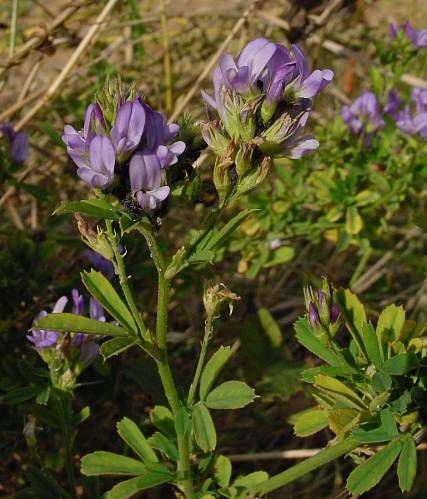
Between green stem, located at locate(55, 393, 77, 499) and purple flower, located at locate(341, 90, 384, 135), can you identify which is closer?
green stem, located at locate(55, 393, 77, 499)

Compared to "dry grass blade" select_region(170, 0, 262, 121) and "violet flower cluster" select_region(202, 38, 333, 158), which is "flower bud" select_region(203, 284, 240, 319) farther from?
"dry grass blade" select_region(170, 0, 262, 121)

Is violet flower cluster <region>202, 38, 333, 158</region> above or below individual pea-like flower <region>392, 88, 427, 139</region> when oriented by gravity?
above

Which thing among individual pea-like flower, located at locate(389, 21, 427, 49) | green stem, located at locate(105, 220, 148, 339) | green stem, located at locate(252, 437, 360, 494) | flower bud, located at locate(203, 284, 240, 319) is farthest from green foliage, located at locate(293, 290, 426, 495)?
individual pea-like flower, located at locate(389, 21, 427, 49)

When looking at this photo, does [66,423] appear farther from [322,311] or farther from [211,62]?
[211,62]

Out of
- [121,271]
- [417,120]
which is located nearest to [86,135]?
[121,271]

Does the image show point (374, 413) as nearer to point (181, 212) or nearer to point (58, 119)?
point (181, 212)
